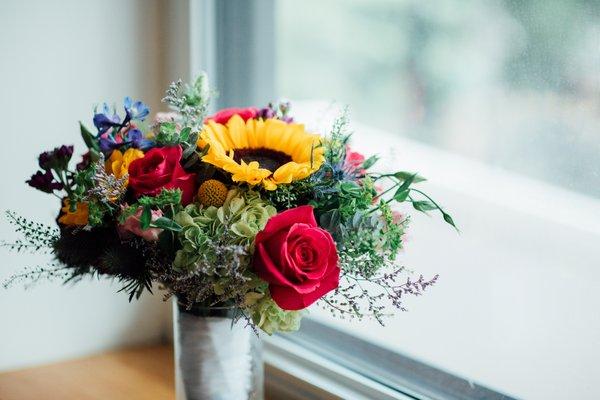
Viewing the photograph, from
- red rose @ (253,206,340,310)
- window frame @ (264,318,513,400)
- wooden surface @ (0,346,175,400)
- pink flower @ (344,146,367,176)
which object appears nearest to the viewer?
red rose @ (253,206,340,310)

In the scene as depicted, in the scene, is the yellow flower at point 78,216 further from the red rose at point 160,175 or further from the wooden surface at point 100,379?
the wooden surface at point 100,379

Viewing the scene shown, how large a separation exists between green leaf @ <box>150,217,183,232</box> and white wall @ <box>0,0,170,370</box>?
0.60 metres

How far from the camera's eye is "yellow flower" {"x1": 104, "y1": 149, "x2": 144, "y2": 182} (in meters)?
0.95

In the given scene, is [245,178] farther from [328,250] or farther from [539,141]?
[539,141]

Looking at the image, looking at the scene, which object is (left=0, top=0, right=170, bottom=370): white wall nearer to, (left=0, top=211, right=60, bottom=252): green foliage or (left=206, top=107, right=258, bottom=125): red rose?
(left=0, top=211, right=60, bottom=252): green foliage

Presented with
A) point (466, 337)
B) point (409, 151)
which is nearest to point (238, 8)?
point (409, 151)

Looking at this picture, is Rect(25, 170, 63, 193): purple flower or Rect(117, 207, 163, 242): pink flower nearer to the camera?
Rect(117, 207, 163, 242): pink flower

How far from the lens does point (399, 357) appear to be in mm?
1197

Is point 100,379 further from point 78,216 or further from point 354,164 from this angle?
point 354,164

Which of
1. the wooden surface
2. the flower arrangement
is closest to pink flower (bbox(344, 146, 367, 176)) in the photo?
the flower arrangement

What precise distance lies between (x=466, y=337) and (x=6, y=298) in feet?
2.61

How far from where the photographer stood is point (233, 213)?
2.93 ft

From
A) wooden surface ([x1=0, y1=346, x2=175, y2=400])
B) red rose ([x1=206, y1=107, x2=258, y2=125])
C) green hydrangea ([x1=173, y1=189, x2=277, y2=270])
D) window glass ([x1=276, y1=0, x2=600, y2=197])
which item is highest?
window glass ([x1=276, y1=0, x2=600, y2=197])

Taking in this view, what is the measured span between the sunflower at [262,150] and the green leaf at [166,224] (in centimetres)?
9
